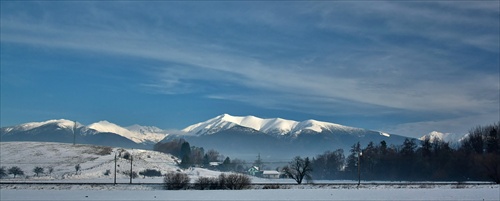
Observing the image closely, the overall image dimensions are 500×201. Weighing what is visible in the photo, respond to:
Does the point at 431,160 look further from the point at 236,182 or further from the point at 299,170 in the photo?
the point at 236,182

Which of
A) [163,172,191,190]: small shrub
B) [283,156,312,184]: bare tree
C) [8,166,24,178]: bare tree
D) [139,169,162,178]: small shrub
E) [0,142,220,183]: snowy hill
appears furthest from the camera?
[139,169,162,178]: small shrub

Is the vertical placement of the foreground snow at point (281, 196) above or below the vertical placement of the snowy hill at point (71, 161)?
below

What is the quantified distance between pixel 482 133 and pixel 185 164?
9759 centimetres

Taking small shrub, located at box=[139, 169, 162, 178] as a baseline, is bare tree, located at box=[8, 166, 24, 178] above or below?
above

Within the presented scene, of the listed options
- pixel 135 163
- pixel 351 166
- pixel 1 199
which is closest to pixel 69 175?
pixel 135 163

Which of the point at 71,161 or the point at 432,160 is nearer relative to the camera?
the point at 432,160

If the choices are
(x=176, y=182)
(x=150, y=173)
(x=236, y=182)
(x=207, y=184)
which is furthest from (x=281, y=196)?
(x=150, y=173)

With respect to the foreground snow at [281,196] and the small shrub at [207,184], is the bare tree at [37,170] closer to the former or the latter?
the small shrub at [207,184]

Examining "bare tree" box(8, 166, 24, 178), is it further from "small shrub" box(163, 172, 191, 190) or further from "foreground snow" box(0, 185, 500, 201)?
"foreground snow" box(0, 185, 500, 201)

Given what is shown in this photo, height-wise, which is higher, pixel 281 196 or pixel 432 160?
pixel 432 160

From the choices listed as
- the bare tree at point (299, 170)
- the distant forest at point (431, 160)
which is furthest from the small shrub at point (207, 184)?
the distant forest at point (431, 160)

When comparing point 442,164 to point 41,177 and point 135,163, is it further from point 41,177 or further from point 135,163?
point 41,177

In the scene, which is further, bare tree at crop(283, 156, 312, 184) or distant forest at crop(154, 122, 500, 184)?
distant forest at crop(154, 122, 500, 184)

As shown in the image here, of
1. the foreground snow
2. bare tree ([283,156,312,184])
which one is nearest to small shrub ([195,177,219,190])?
the foreground snow
